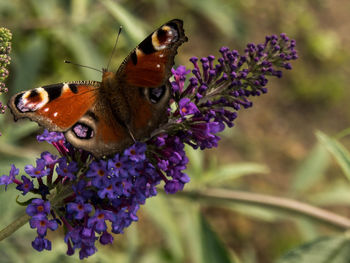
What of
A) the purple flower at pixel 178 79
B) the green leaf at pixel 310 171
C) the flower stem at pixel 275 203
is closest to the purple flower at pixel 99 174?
the purple flower at pixel 178 79

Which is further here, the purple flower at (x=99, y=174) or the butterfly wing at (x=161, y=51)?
the butterfly wing at (x=161, y=51)

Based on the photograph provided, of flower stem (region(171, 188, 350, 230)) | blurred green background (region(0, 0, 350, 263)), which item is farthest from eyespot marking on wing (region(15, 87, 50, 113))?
flower stem (region(171, 188, 350, 230))

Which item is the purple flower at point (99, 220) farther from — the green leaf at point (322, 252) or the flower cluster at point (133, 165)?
the green leaf at point (322, 252)

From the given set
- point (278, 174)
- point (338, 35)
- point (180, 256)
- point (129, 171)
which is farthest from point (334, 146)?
point (338, 35)

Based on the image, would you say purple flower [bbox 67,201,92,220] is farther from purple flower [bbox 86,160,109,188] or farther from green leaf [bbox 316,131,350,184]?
green leaf [bbox 316,131,350,184]

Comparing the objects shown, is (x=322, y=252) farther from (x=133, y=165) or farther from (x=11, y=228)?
(x=11, y=228)
